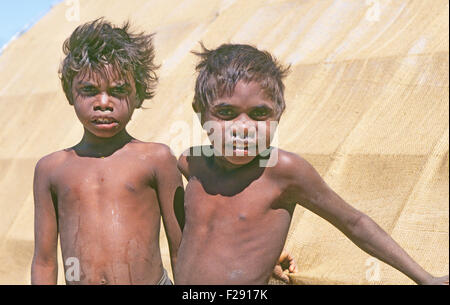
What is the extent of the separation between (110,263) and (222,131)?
2.13 feet

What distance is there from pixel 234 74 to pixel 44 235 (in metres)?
0.94

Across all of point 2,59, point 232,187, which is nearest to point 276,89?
point 232,187

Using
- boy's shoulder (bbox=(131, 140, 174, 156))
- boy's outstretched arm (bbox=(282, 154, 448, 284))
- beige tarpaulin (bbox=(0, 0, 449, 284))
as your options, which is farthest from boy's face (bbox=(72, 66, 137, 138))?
beige tarpaulin (bbox=(0, 0, 449, 284))

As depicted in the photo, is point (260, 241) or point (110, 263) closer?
point (260, 241)

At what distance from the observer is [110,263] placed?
7.79 feet

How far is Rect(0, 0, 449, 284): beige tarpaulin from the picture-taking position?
12.8 feet

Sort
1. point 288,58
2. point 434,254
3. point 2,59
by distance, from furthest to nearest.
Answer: point 2,59
point 288,58
point 434,254

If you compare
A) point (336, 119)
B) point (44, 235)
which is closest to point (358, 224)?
point (44, 235)

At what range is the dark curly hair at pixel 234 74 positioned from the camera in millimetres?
2164

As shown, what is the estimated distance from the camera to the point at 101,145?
2.48 m

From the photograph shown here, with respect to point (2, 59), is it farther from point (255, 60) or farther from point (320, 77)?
point (255, 60)

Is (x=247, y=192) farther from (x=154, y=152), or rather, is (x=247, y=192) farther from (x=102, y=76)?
(x=102, y=76)

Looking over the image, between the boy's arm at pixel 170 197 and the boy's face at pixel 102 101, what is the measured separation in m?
0.21
